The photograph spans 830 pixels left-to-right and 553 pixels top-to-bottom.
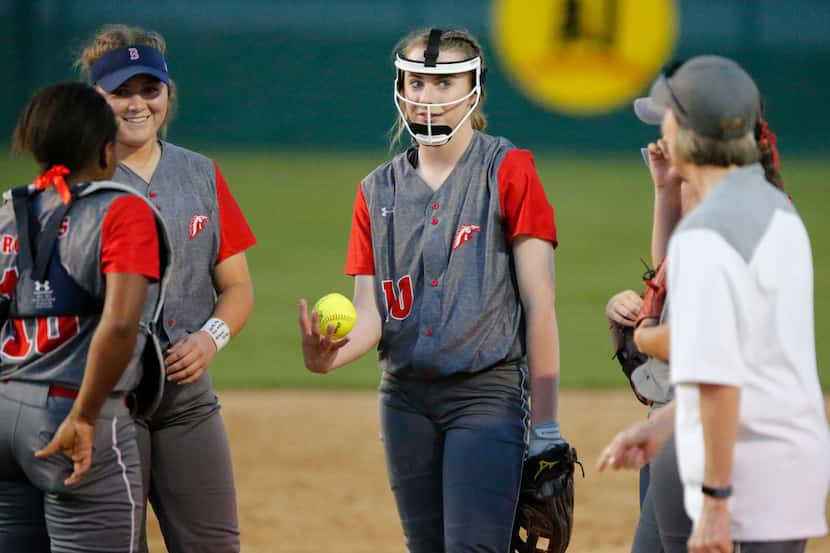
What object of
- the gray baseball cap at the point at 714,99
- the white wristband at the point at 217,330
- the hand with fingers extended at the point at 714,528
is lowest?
the hand with fingers extended at the point at 714,528

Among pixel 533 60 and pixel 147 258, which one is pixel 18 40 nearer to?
pixel 533 60

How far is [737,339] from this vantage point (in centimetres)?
Answer: 263

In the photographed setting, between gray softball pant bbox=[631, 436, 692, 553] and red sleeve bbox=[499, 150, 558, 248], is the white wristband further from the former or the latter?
gray softball pant bbox=[631, 436, 692, 553]

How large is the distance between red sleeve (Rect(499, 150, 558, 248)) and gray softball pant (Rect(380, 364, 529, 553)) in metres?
0.43

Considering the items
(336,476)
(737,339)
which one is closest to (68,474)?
(737,339)

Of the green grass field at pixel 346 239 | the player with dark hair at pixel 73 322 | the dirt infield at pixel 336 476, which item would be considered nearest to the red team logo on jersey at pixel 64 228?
the player with dark hair at pixel 73 322

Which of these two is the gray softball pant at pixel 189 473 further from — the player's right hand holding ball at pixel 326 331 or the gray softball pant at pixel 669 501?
the gray softball pant at pixel 669 501

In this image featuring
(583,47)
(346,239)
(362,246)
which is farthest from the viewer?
(583,47)

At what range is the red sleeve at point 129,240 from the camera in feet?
10.1

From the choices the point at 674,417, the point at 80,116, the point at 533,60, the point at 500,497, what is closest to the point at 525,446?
the point at 500,497

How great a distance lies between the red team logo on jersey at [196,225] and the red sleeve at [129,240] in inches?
33.9

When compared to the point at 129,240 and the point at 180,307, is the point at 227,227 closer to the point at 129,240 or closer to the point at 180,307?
the point at 180,307

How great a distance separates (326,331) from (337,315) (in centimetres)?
14

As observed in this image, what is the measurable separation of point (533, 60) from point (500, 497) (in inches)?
806
